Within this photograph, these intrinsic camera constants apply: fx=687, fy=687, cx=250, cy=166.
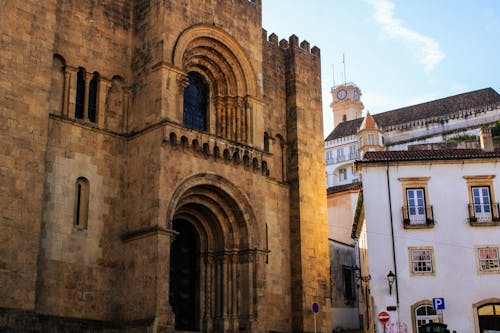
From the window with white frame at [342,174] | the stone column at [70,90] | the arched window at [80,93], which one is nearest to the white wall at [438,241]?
the arched window at [80,93]

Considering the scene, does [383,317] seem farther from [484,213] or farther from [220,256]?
[484,213]

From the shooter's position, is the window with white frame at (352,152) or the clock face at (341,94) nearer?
the window with white frame at (352,152)

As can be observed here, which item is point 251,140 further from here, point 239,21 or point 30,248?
point 30,248

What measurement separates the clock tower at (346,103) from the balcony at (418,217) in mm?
90639

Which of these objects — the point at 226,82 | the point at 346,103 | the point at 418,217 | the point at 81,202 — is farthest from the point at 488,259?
the point at 346,103

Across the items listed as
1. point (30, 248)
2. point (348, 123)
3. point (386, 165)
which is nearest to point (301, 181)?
point (386, 165)

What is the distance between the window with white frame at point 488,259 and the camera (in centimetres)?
2972

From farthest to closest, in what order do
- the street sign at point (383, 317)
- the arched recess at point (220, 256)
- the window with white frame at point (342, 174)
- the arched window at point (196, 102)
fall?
the window with white frame at point (342, 174) < the arched window at point (196, 102) < the arched recess at point (220, 256) < the street sign at point (383, 317)

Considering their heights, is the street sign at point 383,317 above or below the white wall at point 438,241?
below

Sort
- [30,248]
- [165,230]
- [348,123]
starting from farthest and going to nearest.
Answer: [348,123] < [165,230] < [30,248]

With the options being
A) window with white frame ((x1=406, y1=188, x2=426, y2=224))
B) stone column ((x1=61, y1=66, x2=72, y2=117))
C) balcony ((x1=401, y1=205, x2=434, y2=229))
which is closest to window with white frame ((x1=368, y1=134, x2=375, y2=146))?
window with white frame ((x1=406, y1=188, x2=426, y2=224))

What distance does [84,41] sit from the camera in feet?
85.7

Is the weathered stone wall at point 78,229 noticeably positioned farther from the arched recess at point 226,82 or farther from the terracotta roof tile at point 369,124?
the terracotta roof tile at point 369,124

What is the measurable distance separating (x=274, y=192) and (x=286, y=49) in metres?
7.84
